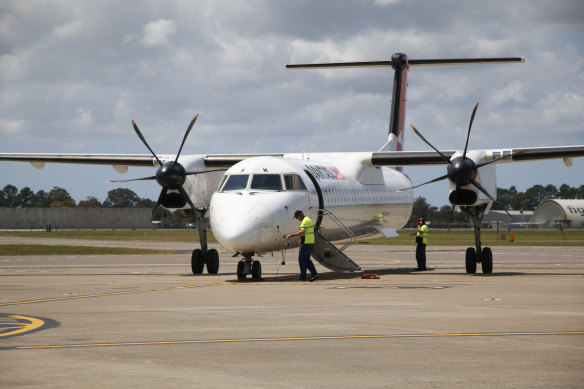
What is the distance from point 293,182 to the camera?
787 inches

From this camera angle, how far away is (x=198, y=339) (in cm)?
888

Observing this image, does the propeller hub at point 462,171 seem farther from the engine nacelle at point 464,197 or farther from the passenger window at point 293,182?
the passenger window at point 293,182

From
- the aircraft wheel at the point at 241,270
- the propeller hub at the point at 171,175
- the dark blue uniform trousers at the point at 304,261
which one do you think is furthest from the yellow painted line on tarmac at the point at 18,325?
the propeller hub at the point at 171,175

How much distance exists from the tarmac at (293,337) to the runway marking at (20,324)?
0.01 metres

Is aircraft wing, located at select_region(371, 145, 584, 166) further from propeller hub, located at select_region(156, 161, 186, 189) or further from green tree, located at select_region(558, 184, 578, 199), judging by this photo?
green tree, located at select_region(558, 184, 578, 199)

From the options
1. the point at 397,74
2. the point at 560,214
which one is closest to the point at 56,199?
the point at 560,214

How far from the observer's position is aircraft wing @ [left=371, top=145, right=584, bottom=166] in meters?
22.9

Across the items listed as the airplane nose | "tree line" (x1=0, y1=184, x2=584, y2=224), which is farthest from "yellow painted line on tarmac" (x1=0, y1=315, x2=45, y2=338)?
"tree line" (x1=0, y1=184, x2=584, y2=224)

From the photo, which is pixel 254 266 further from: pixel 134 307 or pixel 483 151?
A: pixel 483 151

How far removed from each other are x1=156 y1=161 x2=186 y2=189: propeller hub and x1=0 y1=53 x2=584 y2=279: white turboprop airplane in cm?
3

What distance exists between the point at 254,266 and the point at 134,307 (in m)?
6.59

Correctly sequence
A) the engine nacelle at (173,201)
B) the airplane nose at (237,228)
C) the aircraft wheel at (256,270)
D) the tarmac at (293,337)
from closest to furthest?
the tarmac at (293,337) → the airplane nose at (237,228) → the aircraft wheel at (256,270) → the engine nacelle at (173,201)

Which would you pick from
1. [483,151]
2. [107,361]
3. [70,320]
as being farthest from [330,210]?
[107,361]

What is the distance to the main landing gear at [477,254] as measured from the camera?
22969 millimetres
